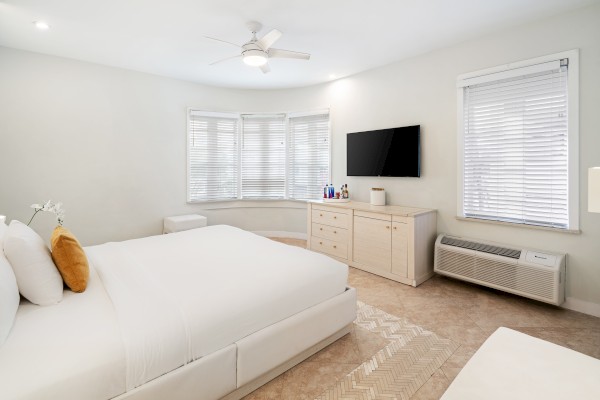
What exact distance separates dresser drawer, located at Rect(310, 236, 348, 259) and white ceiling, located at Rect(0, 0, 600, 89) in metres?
2.57

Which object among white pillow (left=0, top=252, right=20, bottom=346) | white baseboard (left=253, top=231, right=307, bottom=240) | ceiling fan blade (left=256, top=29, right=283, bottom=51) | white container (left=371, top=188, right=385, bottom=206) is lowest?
white baseboard (left=253, top=231, right=307, bottom=240)

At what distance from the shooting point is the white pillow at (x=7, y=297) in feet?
4.11

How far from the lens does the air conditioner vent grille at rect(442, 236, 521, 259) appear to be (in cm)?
296

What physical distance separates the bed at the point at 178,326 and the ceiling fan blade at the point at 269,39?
2003mm

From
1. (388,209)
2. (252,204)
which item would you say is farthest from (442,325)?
(252,204)

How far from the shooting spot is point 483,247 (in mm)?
3170

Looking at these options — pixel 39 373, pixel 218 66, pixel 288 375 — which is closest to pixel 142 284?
pixel 39 373

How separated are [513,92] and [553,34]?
1.85ft

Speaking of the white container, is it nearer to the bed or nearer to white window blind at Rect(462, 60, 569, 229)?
white window blind at Rect(462, 60, 569, 229)

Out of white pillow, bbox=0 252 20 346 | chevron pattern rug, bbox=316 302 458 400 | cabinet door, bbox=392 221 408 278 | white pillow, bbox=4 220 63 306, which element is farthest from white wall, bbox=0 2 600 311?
white pillow, bbox=0 252 20 346

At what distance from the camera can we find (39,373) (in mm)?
1112

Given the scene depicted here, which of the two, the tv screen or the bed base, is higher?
the tv screen

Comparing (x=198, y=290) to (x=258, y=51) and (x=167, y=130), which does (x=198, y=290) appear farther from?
(x=167, y=130)

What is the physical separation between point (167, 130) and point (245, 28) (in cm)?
241
